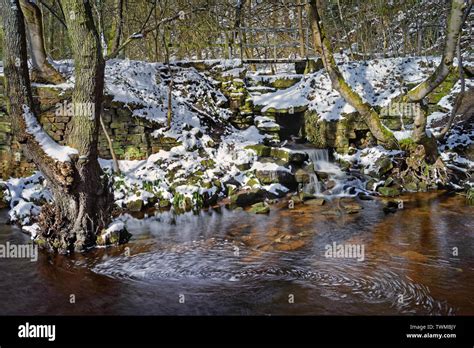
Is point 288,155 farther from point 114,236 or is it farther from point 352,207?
point 114,236

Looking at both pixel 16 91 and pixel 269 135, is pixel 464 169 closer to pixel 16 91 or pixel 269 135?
pixel 269 135

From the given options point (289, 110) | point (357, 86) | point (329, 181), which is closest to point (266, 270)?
point (329, 181)

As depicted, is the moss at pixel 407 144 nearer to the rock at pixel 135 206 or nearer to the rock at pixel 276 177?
the rock at pixel 276 177

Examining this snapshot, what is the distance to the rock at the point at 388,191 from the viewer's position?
10266 millimetres

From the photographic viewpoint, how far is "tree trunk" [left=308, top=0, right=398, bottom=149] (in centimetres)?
1109

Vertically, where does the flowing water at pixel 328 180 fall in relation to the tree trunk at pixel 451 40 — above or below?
below

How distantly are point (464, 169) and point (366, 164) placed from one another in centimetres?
263

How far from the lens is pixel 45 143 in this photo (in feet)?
21.9

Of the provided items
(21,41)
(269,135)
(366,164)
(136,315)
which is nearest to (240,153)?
(269,135)

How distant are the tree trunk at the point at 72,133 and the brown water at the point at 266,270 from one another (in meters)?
0.59

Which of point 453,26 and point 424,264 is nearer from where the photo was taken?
point 424,264

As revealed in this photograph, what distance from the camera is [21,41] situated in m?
6.55

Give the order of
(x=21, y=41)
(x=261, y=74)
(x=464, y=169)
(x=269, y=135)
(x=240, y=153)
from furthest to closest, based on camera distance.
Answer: (x=261, y=74)
(x=269, y=135)
(x=240, y=153)
(x=464, y=169)
(x=21, y=41)

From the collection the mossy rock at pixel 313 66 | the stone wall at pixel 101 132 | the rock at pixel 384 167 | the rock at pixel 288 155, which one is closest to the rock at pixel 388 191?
the rock at pixel 384 167
